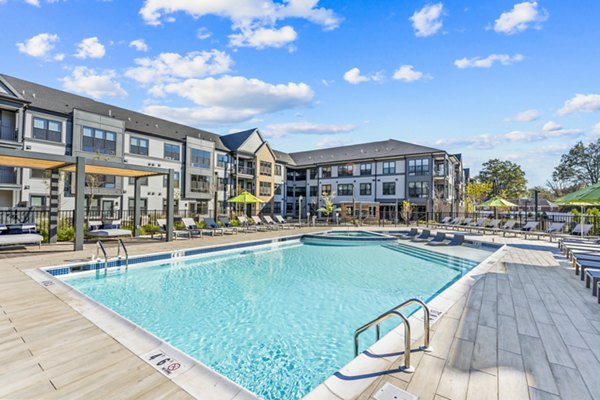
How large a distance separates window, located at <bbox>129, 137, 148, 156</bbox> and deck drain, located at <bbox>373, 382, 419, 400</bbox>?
2678 centimetres

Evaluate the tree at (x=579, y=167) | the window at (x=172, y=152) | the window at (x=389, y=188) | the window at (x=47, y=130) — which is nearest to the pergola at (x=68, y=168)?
the window at (x=47, y=130)

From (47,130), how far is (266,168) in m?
20.0

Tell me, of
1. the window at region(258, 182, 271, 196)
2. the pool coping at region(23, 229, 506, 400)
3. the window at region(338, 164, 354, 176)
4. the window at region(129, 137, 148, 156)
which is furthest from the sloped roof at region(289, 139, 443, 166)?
the pool coping at region(23, 229, 506, 400)

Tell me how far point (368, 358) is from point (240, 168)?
30.4 meters

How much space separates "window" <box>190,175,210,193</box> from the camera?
27.8m

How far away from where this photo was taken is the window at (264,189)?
3347 cm

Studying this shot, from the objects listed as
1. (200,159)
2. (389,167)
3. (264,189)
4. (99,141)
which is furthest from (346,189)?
(99,141)

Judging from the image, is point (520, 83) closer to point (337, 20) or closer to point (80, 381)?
point (337, 20)

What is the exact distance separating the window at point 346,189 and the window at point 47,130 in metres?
27.9

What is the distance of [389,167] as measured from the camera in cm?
3284

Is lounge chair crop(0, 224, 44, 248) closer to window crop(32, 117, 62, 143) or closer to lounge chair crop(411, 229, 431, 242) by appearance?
window crop(32, 117, 62, 143)

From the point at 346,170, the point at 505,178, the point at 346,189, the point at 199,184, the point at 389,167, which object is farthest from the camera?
the point at 505,178

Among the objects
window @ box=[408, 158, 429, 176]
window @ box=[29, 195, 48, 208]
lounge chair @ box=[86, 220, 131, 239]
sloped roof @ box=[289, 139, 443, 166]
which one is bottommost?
lounge chair @ box=[86, 220, 131, 239]

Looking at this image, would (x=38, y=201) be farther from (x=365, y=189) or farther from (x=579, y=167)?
(x=579, y=167)
